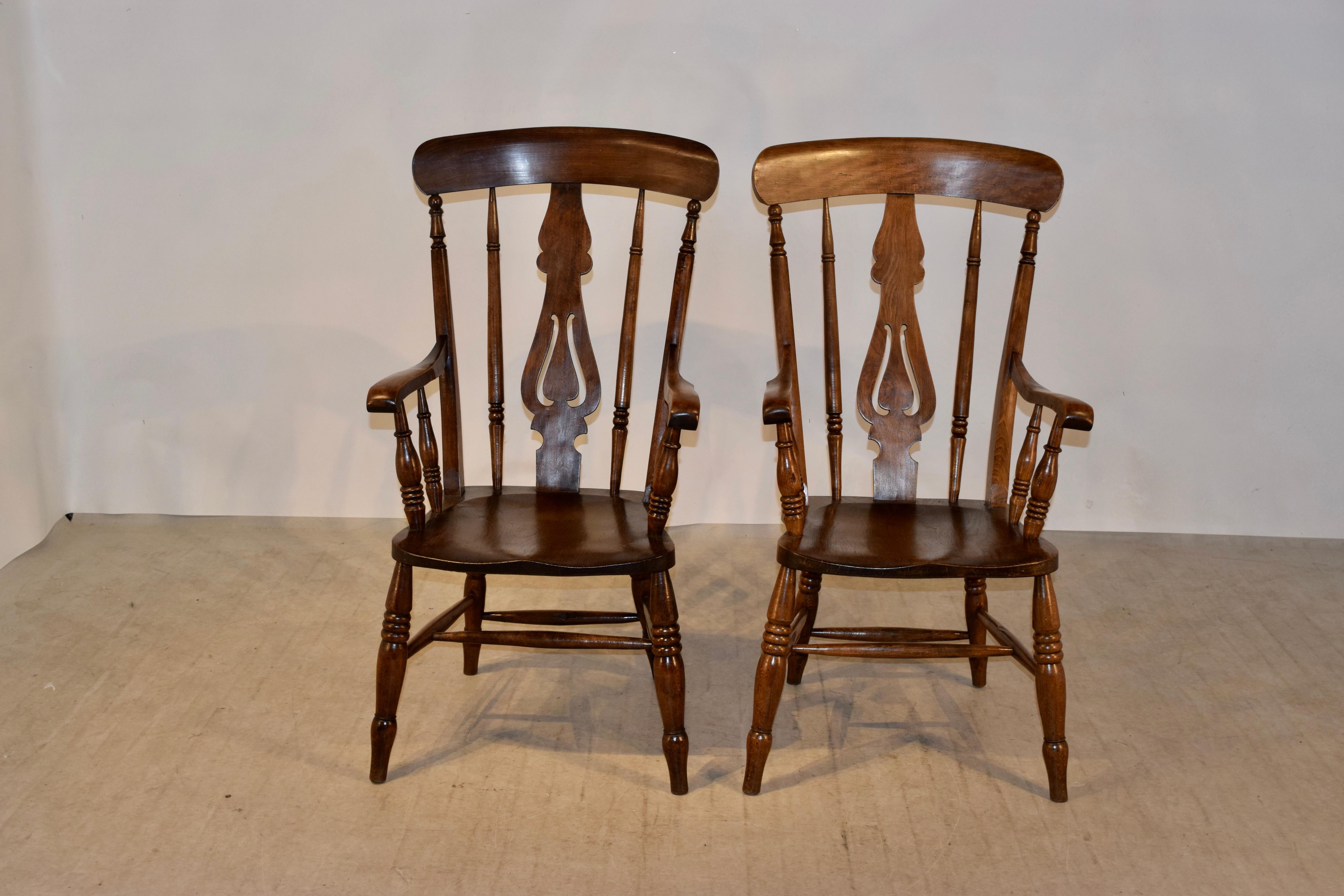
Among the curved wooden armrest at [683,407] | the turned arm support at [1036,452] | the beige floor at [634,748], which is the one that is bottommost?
the beige floor at [634,748]

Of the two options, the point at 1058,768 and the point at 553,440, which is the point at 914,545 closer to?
the point at 1058,768

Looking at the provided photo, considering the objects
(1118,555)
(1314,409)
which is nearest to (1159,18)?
(1314,409)

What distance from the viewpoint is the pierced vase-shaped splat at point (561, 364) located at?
7.18ft

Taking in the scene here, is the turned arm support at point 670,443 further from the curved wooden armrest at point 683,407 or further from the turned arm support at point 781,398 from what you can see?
the turned arm support at point 781,398

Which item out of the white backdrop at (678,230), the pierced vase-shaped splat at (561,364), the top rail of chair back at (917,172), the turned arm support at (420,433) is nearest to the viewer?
the turned arm support at (420,433)

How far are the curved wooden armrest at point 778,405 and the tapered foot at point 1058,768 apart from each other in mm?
718

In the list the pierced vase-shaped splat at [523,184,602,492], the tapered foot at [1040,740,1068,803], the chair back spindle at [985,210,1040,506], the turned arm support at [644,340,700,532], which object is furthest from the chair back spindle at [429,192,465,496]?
the tapered foot at [1040,740,1068,803]

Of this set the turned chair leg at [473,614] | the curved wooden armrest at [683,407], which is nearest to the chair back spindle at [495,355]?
the turned chair leg at [473,614]

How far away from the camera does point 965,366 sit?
2186mm

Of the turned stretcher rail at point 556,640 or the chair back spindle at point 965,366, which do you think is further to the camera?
the chair back spindle at point 965,366

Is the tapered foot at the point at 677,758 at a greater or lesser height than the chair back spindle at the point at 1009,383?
lesser

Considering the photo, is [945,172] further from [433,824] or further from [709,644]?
[433,824]

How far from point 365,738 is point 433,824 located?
341mm

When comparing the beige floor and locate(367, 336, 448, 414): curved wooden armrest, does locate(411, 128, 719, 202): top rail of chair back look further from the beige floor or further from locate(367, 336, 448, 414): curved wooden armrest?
the beige floor
